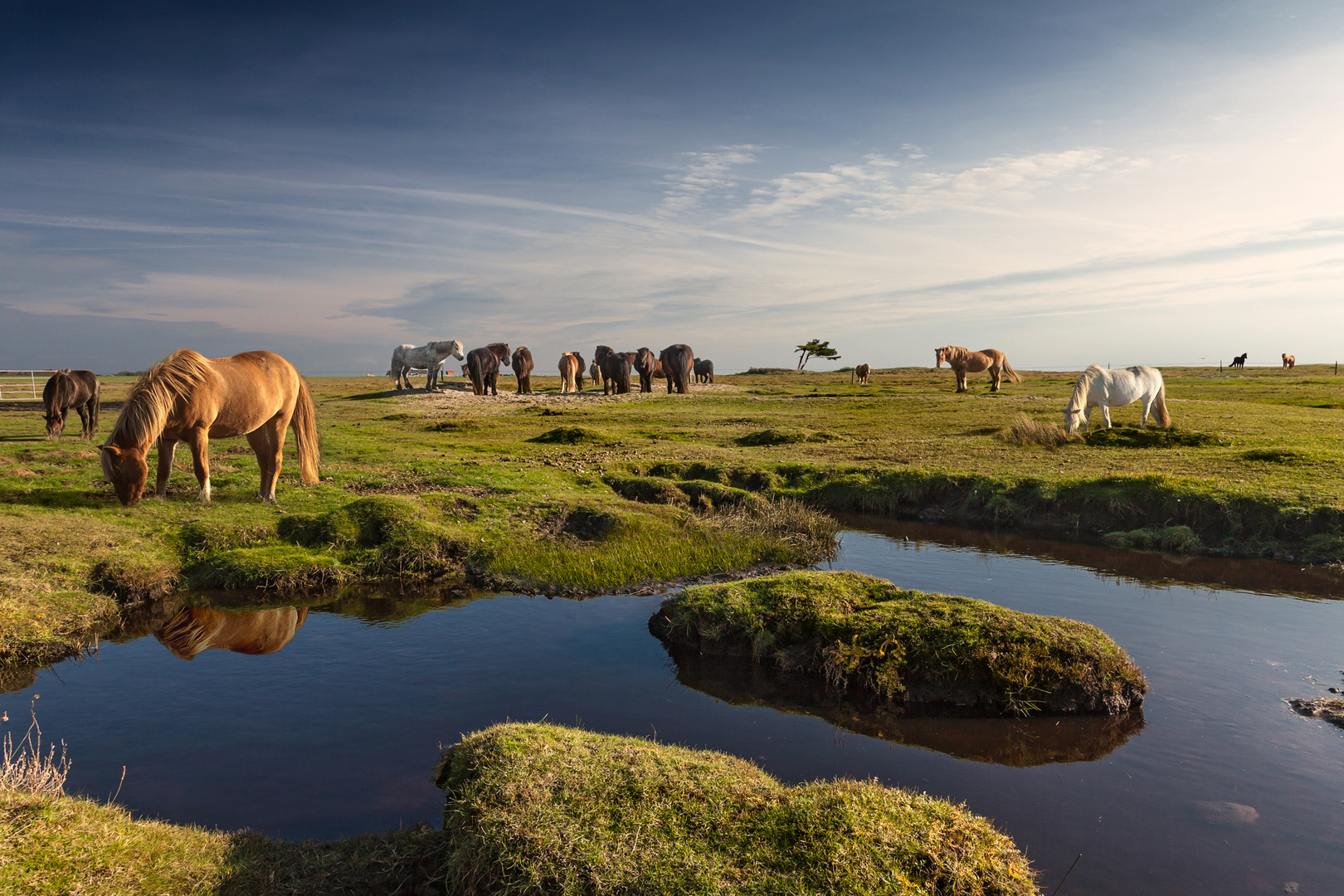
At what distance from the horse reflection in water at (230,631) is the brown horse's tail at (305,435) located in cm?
532

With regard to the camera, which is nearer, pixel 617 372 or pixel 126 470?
pixel 126 470

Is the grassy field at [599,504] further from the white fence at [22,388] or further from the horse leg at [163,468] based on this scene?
the white fence at [22,388]

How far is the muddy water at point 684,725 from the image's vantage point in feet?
17.7

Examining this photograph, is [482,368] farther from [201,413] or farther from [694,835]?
[694,835]

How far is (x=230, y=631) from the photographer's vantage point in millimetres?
9070

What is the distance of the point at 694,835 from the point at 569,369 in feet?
141

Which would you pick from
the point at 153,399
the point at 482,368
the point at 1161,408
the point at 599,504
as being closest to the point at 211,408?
the point at 153,399

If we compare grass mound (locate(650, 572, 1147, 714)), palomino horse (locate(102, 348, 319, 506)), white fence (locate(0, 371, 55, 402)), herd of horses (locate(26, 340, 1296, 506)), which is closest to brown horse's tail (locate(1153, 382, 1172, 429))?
herd of horses (locate(26, 340, 1296, 506))

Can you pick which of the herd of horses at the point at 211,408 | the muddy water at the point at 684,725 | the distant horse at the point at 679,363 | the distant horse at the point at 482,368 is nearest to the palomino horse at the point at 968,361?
the distant horse at the point at 679,363

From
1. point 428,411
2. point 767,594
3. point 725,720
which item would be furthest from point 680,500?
point 428,411

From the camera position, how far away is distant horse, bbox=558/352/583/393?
4588cm

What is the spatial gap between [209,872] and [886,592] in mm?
7087

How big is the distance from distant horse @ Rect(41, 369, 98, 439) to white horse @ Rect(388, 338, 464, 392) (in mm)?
20557

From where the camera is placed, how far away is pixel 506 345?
45312 millimetres
